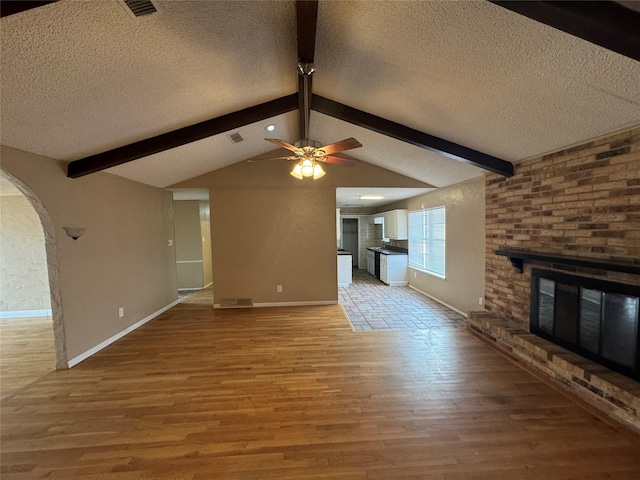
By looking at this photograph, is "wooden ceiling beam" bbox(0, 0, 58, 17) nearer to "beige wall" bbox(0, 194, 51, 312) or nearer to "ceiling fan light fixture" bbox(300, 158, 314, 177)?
"ceiling fan light fixture" bbox(300, 158, 314, 177)

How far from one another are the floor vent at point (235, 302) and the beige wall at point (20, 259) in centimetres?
307

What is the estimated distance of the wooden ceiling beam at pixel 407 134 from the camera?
3111 millimetres

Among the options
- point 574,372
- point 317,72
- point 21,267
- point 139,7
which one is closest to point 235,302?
point 21,267

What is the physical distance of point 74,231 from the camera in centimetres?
279

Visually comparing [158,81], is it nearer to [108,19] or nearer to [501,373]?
[108,19]

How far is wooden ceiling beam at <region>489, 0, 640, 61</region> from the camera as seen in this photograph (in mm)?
1281

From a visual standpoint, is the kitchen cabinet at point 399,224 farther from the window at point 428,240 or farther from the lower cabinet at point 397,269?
the lower cabinet at point 397,269

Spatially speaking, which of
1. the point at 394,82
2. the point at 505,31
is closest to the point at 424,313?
the point at 394,82

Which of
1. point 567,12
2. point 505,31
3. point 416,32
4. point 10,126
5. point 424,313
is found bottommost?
point 424,313

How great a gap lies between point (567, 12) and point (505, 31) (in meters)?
0.39

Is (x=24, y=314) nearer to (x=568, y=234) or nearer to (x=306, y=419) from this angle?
(x=306, y=419)

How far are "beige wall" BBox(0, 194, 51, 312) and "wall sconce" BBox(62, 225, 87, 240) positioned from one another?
2.79 metres

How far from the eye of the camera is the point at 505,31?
1.62 m

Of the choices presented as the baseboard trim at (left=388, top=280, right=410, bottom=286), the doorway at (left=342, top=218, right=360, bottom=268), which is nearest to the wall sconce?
the baseboard trim at (left=388, top=280, right=410, bottom=286)
